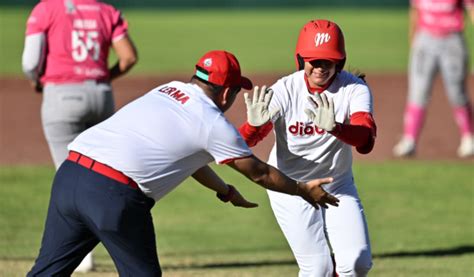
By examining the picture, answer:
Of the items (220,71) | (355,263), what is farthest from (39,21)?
(355,263)

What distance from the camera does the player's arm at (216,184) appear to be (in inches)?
270

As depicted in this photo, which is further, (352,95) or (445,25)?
(445,25)

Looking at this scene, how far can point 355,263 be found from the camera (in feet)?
23.2

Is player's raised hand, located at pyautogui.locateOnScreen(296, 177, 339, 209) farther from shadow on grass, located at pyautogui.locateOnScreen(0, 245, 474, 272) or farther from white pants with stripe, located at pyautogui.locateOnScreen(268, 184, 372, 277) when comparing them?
shadow on grass, located at pyautogui.locateOnScreen(0, 245, 474, 272)

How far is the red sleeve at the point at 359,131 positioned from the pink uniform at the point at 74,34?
2.96 m

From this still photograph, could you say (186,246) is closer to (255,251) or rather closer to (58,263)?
(255,251)

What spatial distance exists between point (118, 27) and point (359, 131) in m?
3.16

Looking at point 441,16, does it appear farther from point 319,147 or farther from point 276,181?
point 276,181

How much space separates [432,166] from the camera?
50.6 ft

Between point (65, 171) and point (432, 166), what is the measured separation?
996cm

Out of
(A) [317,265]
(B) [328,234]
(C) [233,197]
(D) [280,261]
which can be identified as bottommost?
(D) [280,261]

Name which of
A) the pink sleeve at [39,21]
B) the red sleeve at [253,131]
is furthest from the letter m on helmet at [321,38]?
the pink sleeve at [39,21]

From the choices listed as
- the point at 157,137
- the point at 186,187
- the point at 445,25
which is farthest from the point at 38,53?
the point at 445,25

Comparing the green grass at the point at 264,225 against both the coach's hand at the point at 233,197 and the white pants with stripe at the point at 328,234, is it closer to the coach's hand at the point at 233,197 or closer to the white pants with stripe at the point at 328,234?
the white pants with stripe at the point at 328,234
